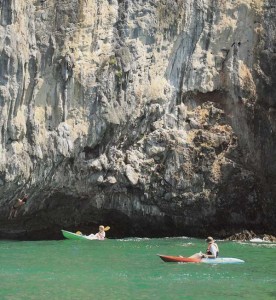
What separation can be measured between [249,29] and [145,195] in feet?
28.3

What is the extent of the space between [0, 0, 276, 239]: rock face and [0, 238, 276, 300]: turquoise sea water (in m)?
3.44

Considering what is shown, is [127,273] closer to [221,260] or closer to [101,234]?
[221,260]

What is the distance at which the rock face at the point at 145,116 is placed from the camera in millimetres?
27344

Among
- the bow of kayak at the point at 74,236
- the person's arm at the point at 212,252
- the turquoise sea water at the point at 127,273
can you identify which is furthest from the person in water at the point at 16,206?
the person's arm at the point at 212,252

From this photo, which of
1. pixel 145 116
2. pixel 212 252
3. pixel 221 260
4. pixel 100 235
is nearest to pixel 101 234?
pixel 100 235

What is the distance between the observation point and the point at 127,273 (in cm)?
1783

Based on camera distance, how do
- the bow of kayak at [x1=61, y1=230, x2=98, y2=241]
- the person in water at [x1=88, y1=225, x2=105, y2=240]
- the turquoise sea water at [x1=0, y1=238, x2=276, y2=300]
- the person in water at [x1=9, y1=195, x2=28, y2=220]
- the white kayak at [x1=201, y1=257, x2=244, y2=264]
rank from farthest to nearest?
1. the person in water at [x1=88, y1=225, x2=105, y2=240]
2. the bow of kayak at [x1=61, y1=230, x2=98, y2=241]
3. the person in water at [x1=9, y1=195, x2=28, y2=220]
4. the white kayak at [x1=201, y1=257, x2=244, y2=264]
5. the turquoise sea water at [x1=0, y1=238, x2=276, y2=300]

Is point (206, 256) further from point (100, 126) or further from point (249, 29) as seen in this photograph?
point (249, 29)

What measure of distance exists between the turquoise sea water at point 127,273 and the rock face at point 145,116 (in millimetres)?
3440

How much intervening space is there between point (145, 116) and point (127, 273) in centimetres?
1154

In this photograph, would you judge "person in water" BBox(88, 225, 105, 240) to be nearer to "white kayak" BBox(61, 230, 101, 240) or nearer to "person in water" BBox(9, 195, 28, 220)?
"white kayak" BBox(61, 230, 101, 240)

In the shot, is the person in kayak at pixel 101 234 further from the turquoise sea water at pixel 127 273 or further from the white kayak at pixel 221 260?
the white kayak at pixel 221 260

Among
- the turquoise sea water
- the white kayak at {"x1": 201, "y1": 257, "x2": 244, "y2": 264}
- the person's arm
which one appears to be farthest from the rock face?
the white kayak at {"x1": 201, "y1": 257, "x2": 244, "y2": 264}

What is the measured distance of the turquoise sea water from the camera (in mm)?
14828
